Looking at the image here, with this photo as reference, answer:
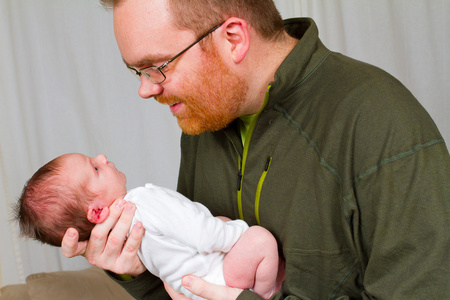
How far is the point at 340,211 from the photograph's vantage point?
1.60m

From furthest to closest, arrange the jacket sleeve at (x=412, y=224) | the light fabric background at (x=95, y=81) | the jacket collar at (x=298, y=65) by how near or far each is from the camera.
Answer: the light fabric background at (x=95, y=81) < the jacket collar at (x=298, y=65) < the jacket sleeve at (x=412, y=224)

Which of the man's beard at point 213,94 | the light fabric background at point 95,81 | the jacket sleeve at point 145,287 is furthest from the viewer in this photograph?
the light fabric background at point 95,81

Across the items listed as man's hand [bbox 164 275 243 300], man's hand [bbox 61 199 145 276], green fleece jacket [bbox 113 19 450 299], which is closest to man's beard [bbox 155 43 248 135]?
green fleece jacket [bbox 113 19 450 299]

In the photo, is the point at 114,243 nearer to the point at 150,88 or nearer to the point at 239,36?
the point at 150,88

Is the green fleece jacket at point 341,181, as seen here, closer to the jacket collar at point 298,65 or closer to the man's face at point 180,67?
the jacket collar at point 298,65

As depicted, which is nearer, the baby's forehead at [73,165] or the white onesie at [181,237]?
the white onesie at [181,237]

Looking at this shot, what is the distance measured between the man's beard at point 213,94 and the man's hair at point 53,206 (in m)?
0.51

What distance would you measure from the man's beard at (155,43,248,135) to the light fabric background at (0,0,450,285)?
165cm

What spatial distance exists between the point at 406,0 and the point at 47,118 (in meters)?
2.51

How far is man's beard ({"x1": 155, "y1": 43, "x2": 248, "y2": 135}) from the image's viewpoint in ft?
5.86

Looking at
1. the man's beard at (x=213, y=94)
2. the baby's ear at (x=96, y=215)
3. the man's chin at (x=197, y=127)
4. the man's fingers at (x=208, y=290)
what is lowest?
the man's fingers at (x=208, y=290)

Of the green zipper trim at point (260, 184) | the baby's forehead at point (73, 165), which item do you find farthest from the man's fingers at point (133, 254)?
the green zipper trim at point (260, 184)

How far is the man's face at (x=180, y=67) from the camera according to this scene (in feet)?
5.61

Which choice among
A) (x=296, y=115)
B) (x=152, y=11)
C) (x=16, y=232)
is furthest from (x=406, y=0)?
(x=16, y=232)
